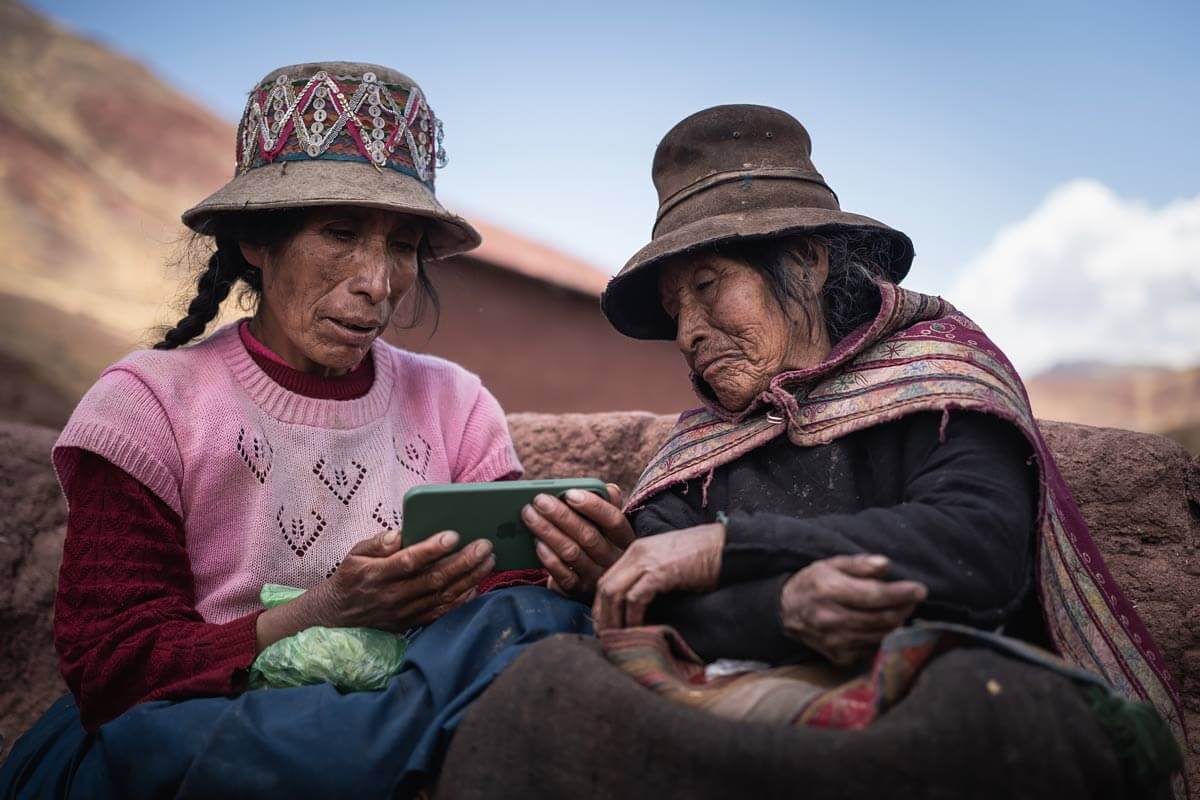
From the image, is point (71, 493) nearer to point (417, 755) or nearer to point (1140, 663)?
point (417, 755)

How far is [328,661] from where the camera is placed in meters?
2.47

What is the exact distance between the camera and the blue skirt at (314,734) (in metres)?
2.23

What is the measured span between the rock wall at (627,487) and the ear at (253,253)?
1.46 meters

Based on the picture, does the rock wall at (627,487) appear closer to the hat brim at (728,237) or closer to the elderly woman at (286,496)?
the elderly woman at (286,496)

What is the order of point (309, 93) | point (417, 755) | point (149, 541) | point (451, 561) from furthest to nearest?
point (309, 93), point (149, 541), point (451, 561), point (417, 755)

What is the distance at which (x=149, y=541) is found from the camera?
8.91 ft

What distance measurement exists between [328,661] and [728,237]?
4.73 feet

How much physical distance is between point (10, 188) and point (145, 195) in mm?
1943

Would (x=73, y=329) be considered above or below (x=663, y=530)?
above

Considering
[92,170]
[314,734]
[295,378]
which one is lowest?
[314,734]

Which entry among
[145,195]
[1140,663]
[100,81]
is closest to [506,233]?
[145,195]

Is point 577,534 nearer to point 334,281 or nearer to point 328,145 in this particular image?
point 334,281

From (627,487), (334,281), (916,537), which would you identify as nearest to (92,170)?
(627,487)

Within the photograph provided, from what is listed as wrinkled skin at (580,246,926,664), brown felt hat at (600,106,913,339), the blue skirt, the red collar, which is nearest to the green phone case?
the blue skirt
